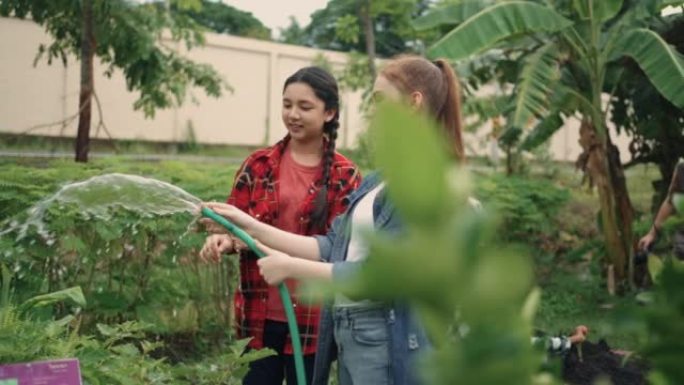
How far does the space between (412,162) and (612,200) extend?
31.6 ft

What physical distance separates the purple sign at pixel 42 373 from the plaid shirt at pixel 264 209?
130 cm

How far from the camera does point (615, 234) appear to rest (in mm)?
9789

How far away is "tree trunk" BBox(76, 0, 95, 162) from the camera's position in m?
10.2

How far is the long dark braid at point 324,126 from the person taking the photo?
3736 mm

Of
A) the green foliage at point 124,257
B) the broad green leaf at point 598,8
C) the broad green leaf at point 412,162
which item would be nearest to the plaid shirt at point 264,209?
the green foliage at point 124,257

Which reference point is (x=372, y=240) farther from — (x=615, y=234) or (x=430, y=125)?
(x=615, y=234)

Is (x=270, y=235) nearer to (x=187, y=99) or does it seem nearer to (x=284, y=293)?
(x=284, y=293)

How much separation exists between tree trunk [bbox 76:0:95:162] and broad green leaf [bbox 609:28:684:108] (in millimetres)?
5144

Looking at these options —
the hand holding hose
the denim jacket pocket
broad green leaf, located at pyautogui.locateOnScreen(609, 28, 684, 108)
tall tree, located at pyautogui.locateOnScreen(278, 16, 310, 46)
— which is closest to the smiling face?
the hand holding hose

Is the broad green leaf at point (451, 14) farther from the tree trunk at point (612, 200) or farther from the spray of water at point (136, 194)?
the spray of water at point (136, 194)

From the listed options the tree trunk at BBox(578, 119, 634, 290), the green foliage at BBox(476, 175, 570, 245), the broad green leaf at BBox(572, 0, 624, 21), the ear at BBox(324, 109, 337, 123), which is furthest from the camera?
the green foliage at BBox(476, 175, 570, 245)

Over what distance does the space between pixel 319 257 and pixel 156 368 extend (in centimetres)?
66

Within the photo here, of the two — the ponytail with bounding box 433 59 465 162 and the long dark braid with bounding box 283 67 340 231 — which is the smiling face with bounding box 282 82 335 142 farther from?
the ponytail with bounding box 433 59 465 162

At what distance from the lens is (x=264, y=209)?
3789 mm
